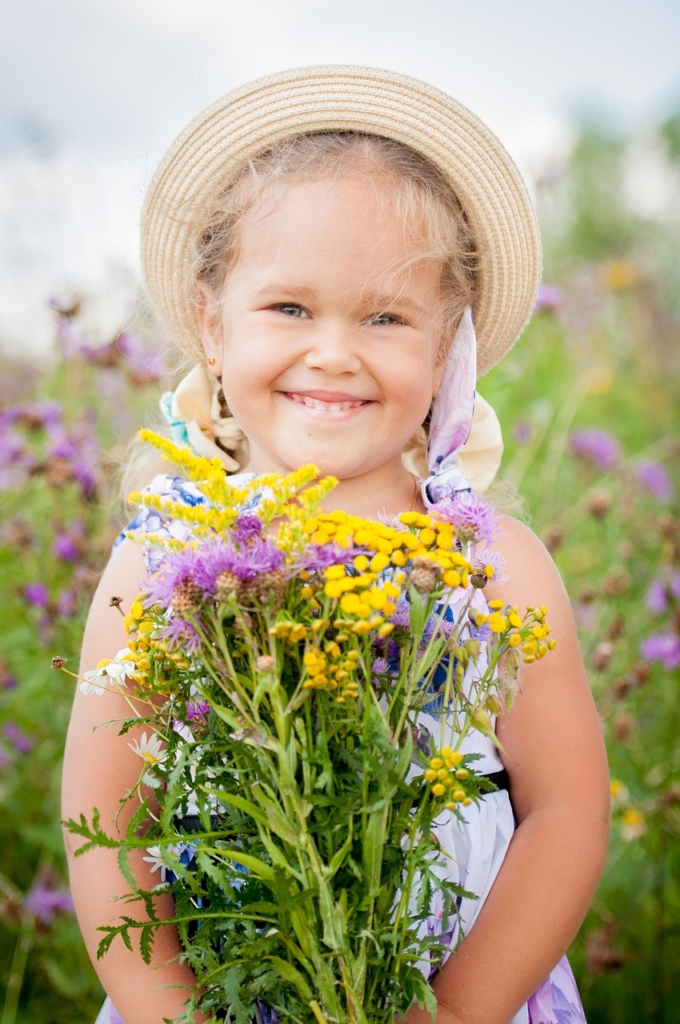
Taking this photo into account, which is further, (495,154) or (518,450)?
(518,450)

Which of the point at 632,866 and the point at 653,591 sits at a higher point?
the point at 653,591

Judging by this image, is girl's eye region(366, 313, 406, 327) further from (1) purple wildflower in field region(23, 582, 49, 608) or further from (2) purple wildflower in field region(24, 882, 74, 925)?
(2) purple wildflower in field region(24, 882, 74, 925)

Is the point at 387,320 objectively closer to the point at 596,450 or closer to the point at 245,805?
the point at 245,805

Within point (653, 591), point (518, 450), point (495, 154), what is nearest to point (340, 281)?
point (495, 154)

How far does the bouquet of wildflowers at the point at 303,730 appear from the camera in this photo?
2.88 feet

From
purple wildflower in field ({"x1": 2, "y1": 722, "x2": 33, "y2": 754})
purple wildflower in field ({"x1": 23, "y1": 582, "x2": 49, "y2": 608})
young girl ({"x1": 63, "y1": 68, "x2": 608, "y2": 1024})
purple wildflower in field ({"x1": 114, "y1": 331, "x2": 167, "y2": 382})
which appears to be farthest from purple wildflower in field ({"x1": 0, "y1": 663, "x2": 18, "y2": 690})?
young girl ({"x1": 63, "y1": 68, "x2": 608, "y2": 1024})

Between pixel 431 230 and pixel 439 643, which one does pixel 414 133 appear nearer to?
pixel 431 230

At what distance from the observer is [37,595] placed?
2.10 metres

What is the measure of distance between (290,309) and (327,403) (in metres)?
0.14

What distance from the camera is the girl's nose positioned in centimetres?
127

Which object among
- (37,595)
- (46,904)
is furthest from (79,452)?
(46,904)

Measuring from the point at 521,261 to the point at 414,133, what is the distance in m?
0.28

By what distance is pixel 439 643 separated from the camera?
0.92 meters

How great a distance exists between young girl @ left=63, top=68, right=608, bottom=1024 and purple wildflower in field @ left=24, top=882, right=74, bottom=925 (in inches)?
33.6
